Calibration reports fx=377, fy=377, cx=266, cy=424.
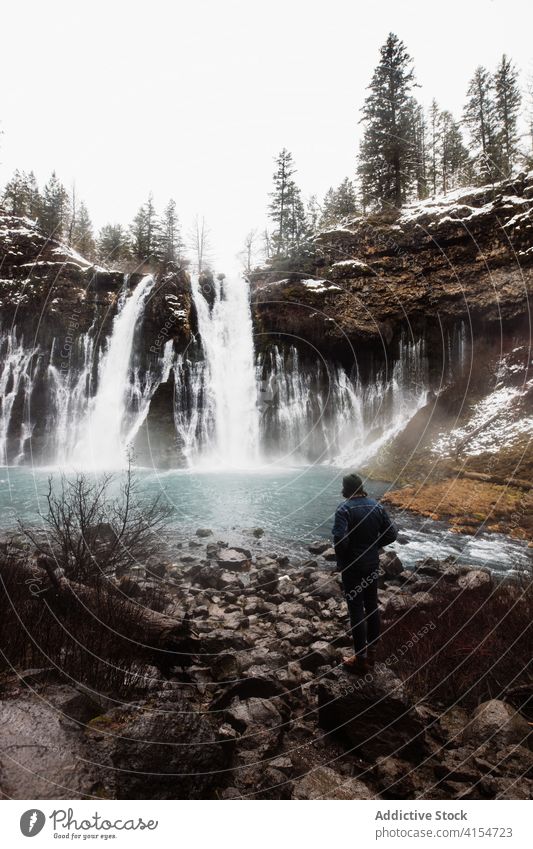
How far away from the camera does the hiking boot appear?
4.11m

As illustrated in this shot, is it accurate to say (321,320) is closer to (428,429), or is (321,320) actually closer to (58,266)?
(428,429)

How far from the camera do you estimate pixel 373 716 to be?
10.9 feet

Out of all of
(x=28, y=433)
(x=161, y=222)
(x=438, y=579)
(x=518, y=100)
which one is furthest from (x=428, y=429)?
(x=161, y=222)

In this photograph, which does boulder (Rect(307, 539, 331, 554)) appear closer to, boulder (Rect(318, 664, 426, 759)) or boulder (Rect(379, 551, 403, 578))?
boulder (Rect(379, 551, 403, 578))

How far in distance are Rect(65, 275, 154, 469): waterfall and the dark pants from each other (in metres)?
22.2

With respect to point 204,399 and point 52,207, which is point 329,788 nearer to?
point 204,399

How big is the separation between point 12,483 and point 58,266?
20911 millimetres

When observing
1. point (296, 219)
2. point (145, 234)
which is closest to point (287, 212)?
point (296, 219)

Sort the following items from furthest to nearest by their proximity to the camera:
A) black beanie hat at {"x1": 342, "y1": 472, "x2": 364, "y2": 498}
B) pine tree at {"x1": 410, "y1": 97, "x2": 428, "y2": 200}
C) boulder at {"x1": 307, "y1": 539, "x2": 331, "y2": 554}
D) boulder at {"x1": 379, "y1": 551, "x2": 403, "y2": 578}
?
1. pine tree at {"x1": 410, "y1": 97, "x2": 428, "y2": 200}
2. boulder at {"x1": 307, "y1": 539, "x2": 331, "y2": 554}
3. boulder at {"x1": 379, "y1": 551, "x2": 403, "y2": 578}
4. black beanie hat at {"x1": 342, "y1": 472, "x2": 364, "y2": 498}

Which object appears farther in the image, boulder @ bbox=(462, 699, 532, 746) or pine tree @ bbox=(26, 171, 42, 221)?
pine tree @ bbox=(26, 171, 42, 221)

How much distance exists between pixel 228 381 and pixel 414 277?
14.6 metres

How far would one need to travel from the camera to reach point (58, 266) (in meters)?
31.0

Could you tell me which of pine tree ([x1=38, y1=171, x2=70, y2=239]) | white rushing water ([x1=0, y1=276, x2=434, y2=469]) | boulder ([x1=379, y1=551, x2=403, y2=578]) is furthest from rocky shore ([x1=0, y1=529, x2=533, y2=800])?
pine tree ([x1=38, y1=171, x2=70, y2=239])

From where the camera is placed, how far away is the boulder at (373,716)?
3.16 meters
